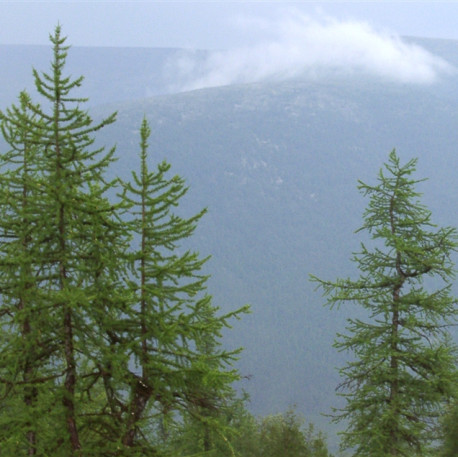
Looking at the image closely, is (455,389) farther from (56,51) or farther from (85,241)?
(56,51)

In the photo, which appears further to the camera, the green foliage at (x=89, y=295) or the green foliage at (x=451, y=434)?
the green foliage at (x=451, y=434)

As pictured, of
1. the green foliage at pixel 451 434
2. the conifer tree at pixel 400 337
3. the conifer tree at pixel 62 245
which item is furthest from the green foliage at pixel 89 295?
the green foliage at pixel 451 434

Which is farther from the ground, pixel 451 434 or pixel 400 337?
pixel 400 337

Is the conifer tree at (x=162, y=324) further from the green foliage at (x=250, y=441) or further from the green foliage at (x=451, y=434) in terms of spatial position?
the green foliage at (x=451, y=434)

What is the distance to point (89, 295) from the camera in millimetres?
9500

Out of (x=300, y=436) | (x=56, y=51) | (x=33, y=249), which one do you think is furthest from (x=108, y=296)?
(x=300, y=436)

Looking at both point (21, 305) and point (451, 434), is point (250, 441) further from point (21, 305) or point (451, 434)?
point (21, 305)

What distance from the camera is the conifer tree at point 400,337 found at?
15750 mm

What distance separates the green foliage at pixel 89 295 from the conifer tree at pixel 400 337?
7.39 metres

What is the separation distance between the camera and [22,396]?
10.7m

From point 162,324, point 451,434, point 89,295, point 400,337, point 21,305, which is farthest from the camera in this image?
point 451,434

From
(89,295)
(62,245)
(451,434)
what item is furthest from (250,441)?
(62,245)

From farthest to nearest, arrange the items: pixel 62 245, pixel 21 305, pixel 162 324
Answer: pixel 21 305 < pixel 62 245 < pixel 162 324

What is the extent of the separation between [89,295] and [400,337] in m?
10.3
